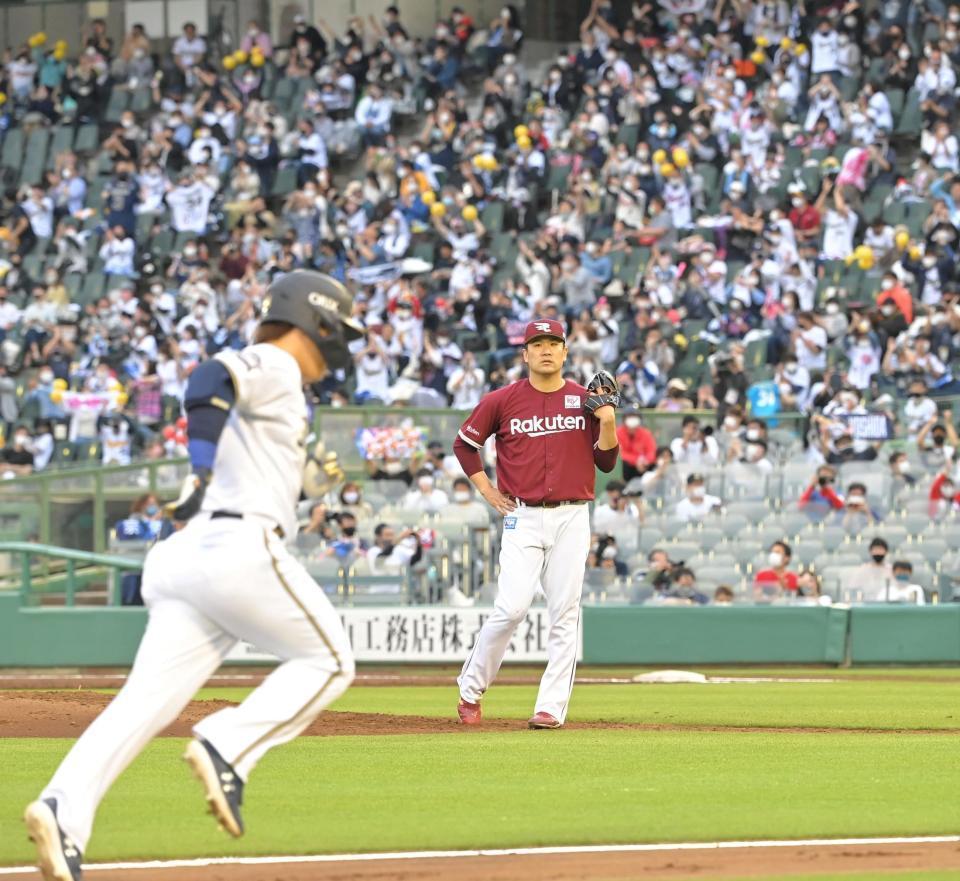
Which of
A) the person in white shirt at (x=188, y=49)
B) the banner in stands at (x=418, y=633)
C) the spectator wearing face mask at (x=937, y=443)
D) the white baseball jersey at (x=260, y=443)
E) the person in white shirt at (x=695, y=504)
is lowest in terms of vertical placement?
the banner in stands at (x=418, y=633)

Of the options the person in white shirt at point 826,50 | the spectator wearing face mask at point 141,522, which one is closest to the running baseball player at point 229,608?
the spectator wearing face mask at point 141,522

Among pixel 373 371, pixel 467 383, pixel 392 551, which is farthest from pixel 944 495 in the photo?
pixel 373 371

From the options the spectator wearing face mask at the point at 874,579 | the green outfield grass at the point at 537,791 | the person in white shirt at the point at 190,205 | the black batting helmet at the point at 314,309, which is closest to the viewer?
the black batting helmet at the point at 314,309

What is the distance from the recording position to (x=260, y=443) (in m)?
5.93

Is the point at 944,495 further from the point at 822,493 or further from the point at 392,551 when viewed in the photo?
the point at 392,551

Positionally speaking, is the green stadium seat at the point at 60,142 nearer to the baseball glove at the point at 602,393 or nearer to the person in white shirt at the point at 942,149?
the person in white shirt at the point at 942,149

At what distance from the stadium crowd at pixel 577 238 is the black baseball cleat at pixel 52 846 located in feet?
49.9

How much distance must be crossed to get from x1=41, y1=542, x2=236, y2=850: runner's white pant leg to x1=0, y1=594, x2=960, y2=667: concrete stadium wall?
13906mm

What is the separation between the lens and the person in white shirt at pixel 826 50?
2795 cm

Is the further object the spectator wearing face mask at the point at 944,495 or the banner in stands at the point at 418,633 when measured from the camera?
the spectator wearing face mask at the point at 944,495

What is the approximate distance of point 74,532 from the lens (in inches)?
872

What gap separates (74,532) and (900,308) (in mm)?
10412

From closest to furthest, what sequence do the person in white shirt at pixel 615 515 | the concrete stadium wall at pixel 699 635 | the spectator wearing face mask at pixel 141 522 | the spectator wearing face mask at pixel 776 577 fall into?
the concrete stadium wall at pixel 699 635
the spectator wearing face mask at pixel 776 577
the person in white shirt at pixel 615 515
the spectator wearing face mask at pixel 141 522

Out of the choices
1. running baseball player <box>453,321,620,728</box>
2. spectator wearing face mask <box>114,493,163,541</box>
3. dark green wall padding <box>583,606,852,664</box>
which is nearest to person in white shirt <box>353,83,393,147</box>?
spectator wearing face mask <box>114,493,163,541</box>
